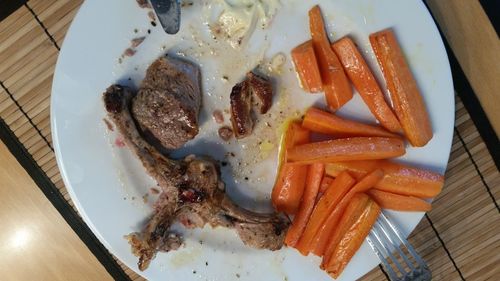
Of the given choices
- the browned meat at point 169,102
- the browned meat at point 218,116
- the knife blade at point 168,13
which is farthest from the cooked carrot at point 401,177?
the knife blade at point 168,13

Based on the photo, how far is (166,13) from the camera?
2.02 m

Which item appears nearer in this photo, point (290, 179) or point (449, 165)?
point (290, 179)

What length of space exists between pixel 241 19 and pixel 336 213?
0.94 metres

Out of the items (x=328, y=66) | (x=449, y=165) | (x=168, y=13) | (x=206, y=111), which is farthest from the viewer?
(x=449, y=165)

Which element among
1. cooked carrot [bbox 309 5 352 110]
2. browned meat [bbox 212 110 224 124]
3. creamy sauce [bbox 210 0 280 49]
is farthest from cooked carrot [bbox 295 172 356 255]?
creamy sauce [bbox 210 0 280 49]

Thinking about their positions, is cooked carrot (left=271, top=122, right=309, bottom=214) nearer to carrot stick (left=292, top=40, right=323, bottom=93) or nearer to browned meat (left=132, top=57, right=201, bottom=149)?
carrot stick (left=292, top=40, right=323, bottom=93)

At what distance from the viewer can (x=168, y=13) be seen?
2027 millimetres

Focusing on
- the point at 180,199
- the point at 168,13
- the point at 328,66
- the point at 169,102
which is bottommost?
the point at 180,199

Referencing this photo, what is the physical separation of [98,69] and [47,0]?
1.53ft

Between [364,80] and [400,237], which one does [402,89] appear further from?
[400,237]

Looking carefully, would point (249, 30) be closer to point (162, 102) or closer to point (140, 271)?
point (162, 102)

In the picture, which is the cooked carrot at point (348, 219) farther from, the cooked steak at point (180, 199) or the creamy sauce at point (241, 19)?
the creamy sauce at point (241, 19)

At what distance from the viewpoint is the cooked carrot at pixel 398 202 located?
2.20 metres

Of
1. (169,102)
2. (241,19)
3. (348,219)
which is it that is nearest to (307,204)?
(348,219)
